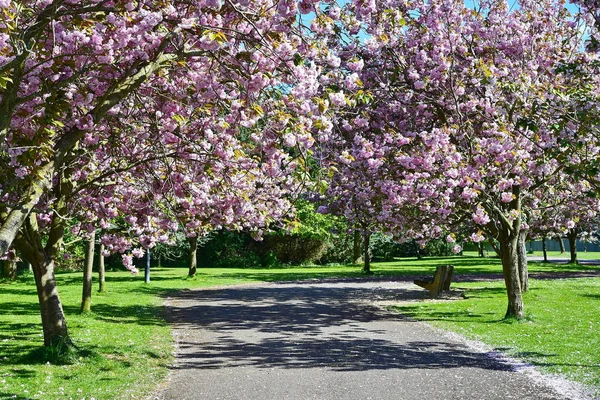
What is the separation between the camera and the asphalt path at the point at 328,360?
333 inches

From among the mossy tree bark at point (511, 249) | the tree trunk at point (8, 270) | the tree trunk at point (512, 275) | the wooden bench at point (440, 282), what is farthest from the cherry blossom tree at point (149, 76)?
the tree trunk at point (8, 270)

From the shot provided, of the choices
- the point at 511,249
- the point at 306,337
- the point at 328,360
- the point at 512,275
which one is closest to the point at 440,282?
the point at 512,275

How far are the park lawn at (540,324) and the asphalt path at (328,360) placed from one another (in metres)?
0.70

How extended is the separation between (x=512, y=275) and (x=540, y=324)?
1.44 m

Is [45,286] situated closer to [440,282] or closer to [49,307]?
[49,307]

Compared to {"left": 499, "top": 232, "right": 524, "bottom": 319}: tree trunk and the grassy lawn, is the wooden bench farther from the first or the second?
{"left": 499, "top": 232, "right": 524, "bottom": 319}: tree trunk

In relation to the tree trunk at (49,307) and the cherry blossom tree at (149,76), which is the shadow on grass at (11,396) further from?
the tree trunk at (49,307)

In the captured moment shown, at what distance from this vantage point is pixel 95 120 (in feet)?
24.2

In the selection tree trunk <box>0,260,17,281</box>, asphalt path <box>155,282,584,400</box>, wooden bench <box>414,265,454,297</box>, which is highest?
tree trunk <box>0,260,17,281</box>

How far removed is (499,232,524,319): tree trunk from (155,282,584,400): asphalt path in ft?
8.41

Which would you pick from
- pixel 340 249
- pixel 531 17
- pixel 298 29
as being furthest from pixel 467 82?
pixel 340 249

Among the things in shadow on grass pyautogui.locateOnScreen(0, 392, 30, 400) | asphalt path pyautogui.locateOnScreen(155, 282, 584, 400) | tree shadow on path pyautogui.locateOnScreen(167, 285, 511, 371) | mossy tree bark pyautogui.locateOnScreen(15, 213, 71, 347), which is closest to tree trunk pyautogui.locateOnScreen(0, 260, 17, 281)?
tree shadow on path pyautogui.locateOnScreen(167, 285, 511, 371)

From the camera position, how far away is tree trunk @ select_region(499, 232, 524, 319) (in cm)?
1577

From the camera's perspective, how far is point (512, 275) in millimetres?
16016
